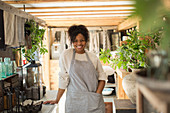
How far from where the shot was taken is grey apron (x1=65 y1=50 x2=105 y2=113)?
2209 millimetres

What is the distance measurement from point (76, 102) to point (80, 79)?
269 millimetres

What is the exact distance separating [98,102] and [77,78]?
363 millimetres

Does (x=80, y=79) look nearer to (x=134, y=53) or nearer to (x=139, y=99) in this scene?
(x=134, y=53)

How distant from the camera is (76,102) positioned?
2240mm

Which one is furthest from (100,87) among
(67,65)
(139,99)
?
(139,99)

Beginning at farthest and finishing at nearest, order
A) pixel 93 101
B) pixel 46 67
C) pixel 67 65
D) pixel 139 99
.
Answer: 1. pixel 46 67
2. pixel 67 65
3. pixel 93 101
4. pixel 139 99

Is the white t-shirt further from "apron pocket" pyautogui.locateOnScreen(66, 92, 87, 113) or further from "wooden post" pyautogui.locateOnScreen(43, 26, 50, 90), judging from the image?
"wooden post" pyautogui.locateOnScreen(43, 26, 50, 90)

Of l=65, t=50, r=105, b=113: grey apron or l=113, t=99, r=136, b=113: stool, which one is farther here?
l=65, t=50, r=105, b=113: grey apron

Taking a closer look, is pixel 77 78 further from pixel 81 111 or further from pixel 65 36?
pixel 65 36

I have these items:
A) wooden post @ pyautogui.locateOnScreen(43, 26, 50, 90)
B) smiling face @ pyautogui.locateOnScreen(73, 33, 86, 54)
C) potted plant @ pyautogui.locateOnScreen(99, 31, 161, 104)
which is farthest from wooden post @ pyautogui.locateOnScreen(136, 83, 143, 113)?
wooden post @ pyautogui.locateOnScreen(43, 26, 50, 90)

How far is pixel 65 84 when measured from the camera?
2260 millimetres

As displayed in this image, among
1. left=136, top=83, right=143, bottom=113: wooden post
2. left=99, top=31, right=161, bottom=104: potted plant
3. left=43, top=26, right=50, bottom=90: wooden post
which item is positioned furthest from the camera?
left=43, top=26, right=50, bottom=90: wooden post

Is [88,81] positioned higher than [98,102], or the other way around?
[88,81]

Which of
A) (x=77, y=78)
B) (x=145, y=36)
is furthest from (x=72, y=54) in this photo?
(x=145, y=36)
